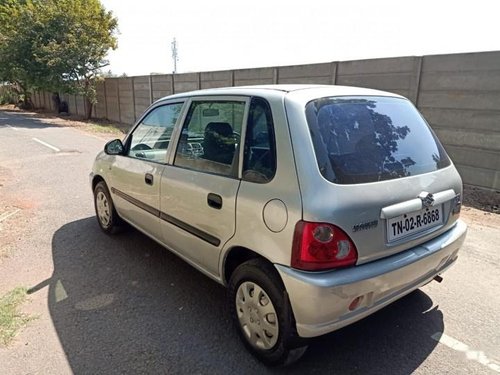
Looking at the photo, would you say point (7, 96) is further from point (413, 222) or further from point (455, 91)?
point (413, 222)

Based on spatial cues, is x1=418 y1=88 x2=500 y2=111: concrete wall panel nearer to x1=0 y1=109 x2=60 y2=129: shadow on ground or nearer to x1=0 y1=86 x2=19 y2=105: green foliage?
x1=0 y1=109 x2=60 y2=129: shadow on ground

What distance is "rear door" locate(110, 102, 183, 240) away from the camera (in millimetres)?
3297

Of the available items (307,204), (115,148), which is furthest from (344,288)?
(115,148)

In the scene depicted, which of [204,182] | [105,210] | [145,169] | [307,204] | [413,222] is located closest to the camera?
[307,204]

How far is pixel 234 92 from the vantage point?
2686 mm

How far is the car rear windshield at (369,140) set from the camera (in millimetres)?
2139

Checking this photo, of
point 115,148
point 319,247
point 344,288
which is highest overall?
point 115,148

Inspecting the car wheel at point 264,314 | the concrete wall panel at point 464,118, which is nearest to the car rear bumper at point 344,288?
the car wheel at point 264,314

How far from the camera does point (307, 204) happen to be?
198 cm

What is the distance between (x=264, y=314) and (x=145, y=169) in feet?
5.97

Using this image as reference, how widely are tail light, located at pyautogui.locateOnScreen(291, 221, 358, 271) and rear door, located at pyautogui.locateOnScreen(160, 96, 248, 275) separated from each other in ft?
1.83

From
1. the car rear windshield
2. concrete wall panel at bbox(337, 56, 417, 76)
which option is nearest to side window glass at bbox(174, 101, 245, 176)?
the car rear windshield

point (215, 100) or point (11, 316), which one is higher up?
point (215, 100)

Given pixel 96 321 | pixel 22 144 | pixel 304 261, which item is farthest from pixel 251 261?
pixel 22 144
